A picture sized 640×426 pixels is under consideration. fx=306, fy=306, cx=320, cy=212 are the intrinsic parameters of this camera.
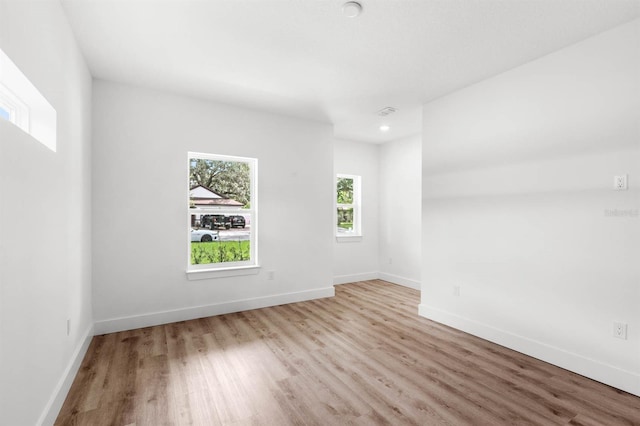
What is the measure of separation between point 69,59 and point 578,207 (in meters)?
4.16

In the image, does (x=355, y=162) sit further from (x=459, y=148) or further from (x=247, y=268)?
(x=247, y=268)

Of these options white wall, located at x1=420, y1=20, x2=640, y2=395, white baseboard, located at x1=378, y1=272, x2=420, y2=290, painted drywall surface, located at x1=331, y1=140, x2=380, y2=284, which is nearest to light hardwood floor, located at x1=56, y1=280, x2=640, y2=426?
white wall, located at x1=420, y1=20, x2=640, y2=395

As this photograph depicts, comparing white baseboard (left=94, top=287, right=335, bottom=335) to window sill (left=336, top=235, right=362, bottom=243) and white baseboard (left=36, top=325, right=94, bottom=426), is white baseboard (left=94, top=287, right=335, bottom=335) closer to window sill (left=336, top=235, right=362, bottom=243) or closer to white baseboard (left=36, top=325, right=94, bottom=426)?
white baseboard (left=36, top=325, right=94, bottom=426)

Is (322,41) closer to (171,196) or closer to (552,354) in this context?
(171,196)

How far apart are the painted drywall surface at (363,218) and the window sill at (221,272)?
6.53ft

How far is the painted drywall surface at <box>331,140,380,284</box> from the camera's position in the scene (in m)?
5.77

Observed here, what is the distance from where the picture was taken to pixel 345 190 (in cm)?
602

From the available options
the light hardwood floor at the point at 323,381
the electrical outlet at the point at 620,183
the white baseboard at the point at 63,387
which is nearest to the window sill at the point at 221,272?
the light hardwood floor at the point at 323,381

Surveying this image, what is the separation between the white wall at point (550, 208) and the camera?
89.2 inches

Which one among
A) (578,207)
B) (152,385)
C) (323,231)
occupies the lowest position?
(152,385)

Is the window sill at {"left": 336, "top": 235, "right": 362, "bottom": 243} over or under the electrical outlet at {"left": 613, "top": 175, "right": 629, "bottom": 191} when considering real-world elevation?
under

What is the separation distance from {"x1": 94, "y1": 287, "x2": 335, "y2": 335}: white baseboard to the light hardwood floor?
12 cm

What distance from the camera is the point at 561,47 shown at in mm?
2578

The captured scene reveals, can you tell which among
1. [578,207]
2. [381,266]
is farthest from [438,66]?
[381,266]
